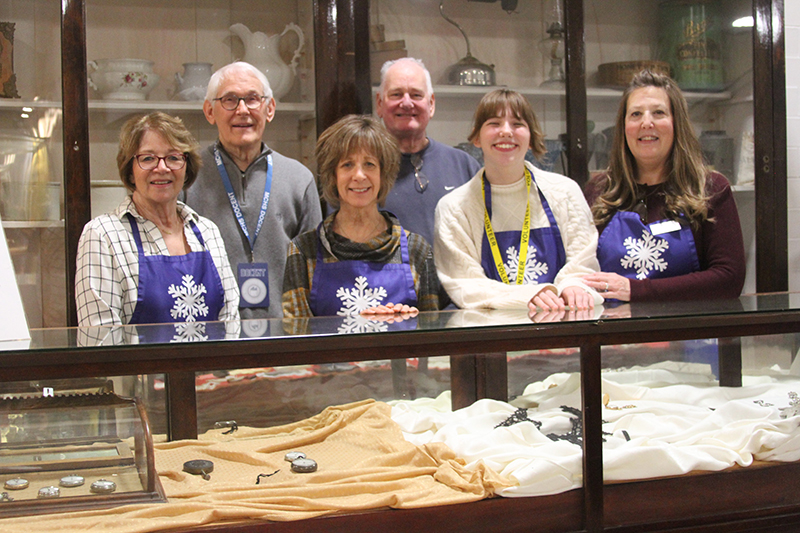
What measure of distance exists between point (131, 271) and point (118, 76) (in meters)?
1.17

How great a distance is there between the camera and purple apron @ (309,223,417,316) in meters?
2.29

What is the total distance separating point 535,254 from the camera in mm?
2455

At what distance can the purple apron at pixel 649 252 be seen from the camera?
2527 mm

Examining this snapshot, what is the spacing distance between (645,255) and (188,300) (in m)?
1.46

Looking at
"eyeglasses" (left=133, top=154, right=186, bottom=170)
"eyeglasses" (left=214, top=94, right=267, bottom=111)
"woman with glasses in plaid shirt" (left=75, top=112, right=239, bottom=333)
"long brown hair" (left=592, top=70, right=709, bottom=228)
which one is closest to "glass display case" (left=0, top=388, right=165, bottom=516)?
"woman with glasses in plaid shirt" (left=75, top=112, right=239, bottom=333)

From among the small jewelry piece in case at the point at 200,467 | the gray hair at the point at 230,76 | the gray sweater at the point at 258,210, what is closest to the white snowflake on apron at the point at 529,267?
the gray sweater at the point at 258,210

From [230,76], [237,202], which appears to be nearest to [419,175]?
[237,202]

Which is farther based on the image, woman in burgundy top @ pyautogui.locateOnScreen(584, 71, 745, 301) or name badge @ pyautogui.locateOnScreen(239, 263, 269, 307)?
name badge @ pyautogui.locateOnScreen(239, 263, 269, 307)

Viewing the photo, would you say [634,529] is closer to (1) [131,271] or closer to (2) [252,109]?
(1) [131,271]

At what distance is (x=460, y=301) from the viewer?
2281 mm

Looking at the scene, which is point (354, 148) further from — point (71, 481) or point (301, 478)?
point (71, 481)

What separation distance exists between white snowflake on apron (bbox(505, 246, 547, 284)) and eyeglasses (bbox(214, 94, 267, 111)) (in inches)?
42.8

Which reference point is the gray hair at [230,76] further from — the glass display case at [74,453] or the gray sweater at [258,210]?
the glass display case at [74,453]

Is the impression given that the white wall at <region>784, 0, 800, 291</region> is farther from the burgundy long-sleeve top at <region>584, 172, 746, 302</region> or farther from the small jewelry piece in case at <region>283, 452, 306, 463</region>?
the small jewelry piece in case at <region>283, 452, 306, 463</region>
